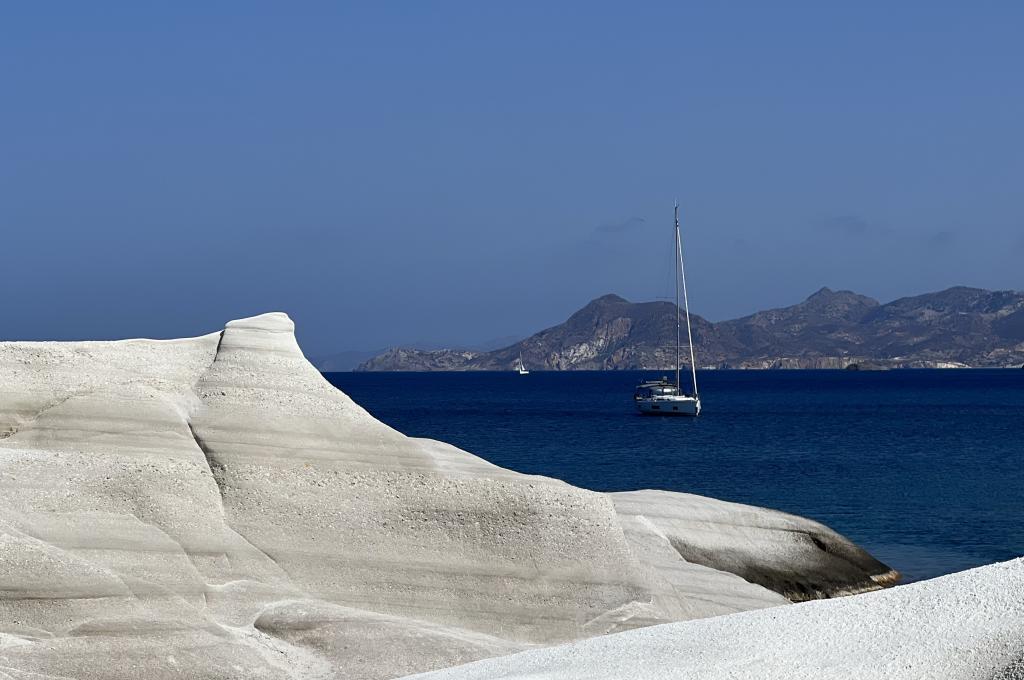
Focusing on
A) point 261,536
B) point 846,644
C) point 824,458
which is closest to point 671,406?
point 824,458

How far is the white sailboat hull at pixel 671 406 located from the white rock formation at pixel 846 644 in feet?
268

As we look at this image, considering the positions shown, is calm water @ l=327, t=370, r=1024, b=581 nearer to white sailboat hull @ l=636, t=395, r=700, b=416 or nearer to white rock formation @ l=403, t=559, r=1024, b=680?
white sailboat hull @ l=636, t=395, r=700, b=416

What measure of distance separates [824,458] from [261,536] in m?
46.2

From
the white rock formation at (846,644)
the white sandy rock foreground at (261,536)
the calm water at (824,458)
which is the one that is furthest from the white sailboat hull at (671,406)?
the white rock formation at (846,644)

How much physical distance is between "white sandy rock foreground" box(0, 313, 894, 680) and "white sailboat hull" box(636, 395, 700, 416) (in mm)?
71773

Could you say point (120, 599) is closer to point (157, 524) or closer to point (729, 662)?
point (157, 524)

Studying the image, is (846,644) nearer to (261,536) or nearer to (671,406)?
(261,536)

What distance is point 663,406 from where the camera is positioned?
95.1 metres

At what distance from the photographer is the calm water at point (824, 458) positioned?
36656mm

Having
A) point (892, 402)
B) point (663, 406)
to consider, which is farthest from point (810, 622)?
point (892, 402)

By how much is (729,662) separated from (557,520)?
8572 mm

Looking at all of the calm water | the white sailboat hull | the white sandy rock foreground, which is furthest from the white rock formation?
the white sailboat hull

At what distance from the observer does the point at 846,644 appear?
37.6ft

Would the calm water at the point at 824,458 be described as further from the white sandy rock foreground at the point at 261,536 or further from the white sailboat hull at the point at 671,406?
the white sandy rock foreground at the point at 261,536
